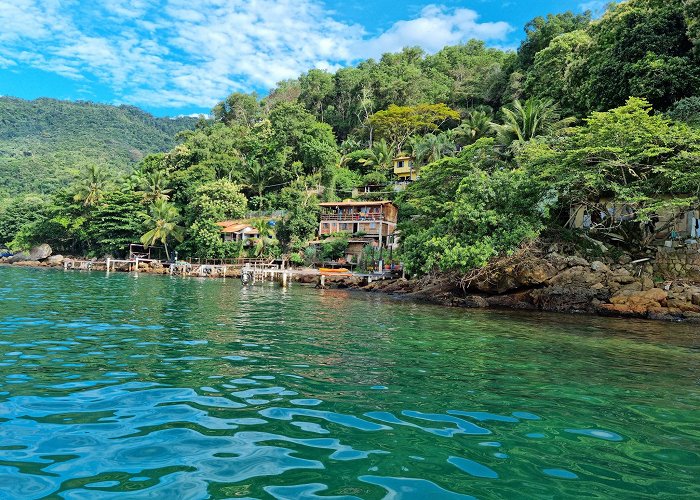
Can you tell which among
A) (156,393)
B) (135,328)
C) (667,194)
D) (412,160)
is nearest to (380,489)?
(156,393)

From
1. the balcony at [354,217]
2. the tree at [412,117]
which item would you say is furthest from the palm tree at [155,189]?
the tree at [412,117]

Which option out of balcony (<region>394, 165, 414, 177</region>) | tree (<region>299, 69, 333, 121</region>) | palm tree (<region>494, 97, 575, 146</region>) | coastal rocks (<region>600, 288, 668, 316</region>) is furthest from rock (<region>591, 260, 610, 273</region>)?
tree (<region>299, 69, 333, 121</region>)

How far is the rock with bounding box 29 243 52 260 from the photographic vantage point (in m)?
57.8

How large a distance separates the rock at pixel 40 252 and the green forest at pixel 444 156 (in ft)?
7.50

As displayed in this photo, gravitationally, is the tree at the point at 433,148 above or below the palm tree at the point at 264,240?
above

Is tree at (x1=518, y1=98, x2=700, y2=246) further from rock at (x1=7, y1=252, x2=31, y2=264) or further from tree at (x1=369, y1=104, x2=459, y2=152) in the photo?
rock at (x1=7, y1=252, x2=31, y2=264)

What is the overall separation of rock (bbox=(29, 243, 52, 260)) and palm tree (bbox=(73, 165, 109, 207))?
9.04 meters

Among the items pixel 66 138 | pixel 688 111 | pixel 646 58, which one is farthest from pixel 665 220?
pixel 66 138

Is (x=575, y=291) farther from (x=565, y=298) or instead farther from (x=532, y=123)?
(x=532, y=123)

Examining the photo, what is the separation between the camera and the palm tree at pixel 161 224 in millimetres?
49281

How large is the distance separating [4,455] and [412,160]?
4866 centimetres

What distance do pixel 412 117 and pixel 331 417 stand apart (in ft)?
168

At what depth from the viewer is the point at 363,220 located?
45.6 m

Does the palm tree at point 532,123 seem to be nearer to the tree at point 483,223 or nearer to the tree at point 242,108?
the tree at point 483,223
